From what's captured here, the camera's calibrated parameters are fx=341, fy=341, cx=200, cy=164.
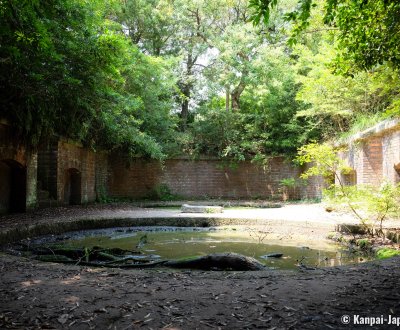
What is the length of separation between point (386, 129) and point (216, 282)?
308 inches

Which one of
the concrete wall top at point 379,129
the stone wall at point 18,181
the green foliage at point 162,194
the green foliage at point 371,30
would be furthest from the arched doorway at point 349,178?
the stone wall at point 18,181

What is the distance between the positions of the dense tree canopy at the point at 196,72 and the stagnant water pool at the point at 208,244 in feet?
9.56

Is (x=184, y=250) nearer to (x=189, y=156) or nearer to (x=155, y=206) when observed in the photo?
(x=155, y=206)

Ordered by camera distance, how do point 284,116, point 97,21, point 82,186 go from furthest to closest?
point 284,116
point 82,186
point 97,21

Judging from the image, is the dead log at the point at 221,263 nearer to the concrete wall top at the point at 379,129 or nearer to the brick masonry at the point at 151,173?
the brick masonry at the point at 151,173

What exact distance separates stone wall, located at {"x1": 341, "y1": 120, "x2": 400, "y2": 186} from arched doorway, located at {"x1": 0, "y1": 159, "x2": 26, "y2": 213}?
10030 mm

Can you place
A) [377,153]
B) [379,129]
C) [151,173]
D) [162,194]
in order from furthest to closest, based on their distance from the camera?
[151,173]
[162,194]
[377,153]
[379,129]

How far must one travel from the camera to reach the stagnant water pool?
220 inches

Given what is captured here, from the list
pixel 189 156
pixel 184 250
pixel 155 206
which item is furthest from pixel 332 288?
pixel 189 156

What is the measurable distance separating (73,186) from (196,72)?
11.5 metres

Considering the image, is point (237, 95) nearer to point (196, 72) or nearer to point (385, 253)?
point (196, 72)

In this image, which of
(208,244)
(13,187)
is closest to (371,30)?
(208,244)

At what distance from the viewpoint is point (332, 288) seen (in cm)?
314

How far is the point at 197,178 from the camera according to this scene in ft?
56.9
